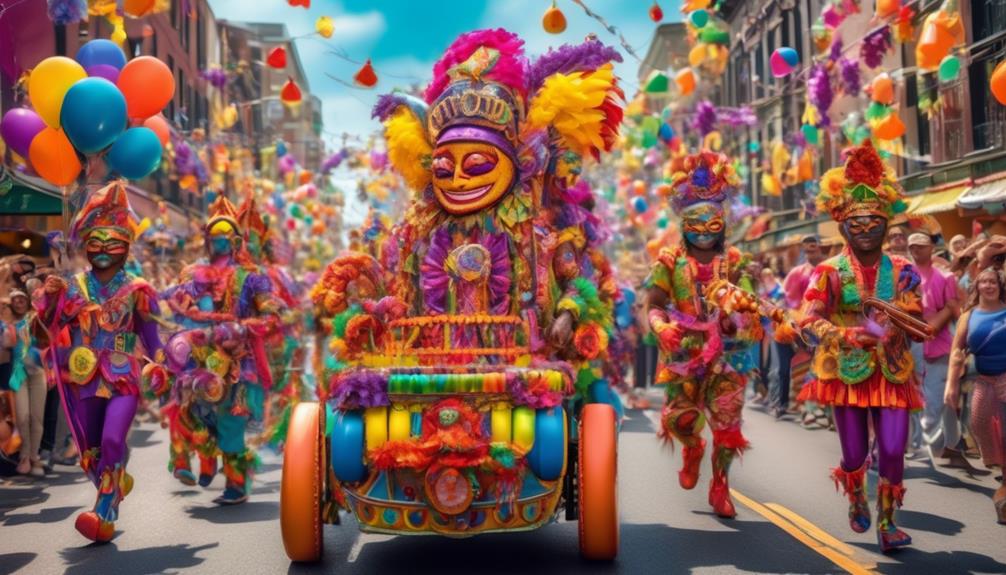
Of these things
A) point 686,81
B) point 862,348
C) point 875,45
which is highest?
point 875,45

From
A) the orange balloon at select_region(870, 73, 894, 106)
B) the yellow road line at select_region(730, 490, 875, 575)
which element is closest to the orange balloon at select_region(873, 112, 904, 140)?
the orange balloon at select_region(870, 73, 894, 106)

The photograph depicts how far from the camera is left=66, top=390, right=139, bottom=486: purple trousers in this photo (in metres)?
7.73

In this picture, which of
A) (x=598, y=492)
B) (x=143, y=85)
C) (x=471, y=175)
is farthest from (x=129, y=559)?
(x=143, y=85)

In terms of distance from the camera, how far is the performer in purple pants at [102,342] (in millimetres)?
7719

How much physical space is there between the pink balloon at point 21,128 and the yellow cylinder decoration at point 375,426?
5940 mm

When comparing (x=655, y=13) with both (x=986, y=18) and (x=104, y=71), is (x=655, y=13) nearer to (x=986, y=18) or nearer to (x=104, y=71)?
(x=104, y=71)

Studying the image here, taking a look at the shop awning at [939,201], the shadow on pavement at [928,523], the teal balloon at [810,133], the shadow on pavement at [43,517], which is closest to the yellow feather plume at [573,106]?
the shadow on pavement at [928,523]

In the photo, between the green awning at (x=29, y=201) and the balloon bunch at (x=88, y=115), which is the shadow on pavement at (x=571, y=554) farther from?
the green awning at (x=29, y=201)

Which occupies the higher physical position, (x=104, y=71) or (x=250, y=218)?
(x=104, y=71)

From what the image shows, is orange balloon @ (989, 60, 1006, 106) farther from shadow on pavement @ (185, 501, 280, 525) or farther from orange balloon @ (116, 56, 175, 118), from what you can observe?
orange balloon @ (116, 56, 175, 118)

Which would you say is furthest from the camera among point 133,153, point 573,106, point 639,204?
point 639,204

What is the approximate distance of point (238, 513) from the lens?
8.81 meters

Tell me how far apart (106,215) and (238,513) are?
2.41 meters

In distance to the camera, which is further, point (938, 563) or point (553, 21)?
point (553, 21)
